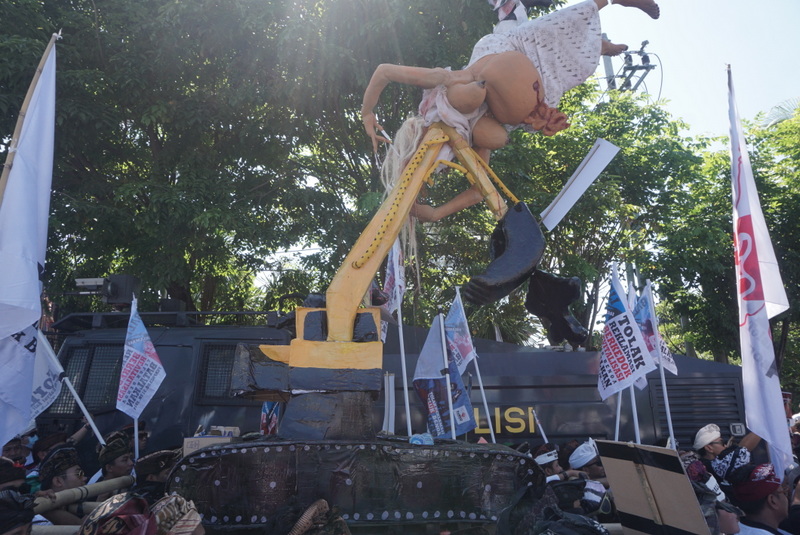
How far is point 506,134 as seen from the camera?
4305 millimetres

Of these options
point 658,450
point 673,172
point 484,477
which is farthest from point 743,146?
point 673,172

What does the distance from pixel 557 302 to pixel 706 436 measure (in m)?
3.99

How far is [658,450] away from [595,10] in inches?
102

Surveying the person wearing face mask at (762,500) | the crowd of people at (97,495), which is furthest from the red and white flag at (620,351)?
the crowd of people at (97,495)

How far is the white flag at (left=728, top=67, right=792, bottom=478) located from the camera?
369 cm

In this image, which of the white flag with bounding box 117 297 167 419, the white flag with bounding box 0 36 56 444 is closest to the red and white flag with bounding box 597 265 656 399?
the white flag with bounding box 117 297 167 419

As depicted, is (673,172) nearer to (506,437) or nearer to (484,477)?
(506,437)

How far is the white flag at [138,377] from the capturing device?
235 inches

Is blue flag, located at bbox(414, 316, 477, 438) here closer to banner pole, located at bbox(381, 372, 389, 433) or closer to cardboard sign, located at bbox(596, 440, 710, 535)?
banner pole, located at bbox(381, 372, 389, 433)

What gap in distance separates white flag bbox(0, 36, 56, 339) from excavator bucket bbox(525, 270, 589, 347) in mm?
3014

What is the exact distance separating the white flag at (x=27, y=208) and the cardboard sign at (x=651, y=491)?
10.8 feet

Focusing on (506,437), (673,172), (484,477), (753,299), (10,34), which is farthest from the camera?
(673,172)

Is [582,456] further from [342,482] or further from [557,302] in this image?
[342,482]

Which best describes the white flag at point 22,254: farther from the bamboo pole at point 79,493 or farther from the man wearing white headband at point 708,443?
the man wearing white headband at point 708,443
